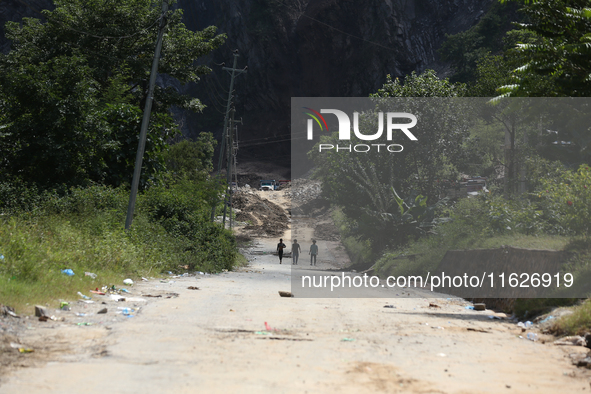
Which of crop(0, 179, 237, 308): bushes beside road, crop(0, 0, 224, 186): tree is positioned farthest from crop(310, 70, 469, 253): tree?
crop(0, 0, 224, 186): tree

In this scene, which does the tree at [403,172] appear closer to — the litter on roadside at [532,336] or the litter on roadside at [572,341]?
the litter on roadside at [532,336]

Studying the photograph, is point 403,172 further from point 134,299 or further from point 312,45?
point 312,45

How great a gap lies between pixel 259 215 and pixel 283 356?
55.0m

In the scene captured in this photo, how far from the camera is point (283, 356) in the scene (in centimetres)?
530

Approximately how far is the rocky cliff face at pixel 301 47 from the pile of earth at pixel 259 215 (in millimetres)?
27525

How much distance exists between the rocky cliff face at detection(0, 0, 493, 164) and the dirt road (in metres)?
80.0

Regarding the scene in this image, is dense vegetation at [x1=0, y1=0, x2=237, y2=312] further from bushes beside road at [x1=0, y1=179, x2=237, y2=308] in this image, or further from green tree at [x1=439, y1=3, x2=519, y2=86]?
green tree at [x1=439, y1=3, x2=519, y2=86]

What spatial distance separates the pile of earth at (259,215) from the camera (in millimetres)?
53697

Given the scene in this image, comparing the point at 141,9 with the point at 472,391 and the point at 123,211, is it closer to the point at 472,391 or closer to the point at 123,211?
the point at 123,211

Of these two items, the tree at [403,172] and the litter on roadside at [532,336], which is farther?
the tree at [403,172]

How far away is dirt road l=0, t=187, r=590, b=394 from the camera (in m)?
4.25

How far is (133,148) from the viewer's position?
21578 millimetres

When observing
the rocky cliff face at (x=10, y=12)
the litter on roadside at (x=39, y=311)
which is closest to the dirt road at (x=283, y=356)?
the litter on roadside at (x=39, y=311)

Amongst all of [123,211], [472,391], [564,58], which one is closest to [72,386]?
[472,391]
